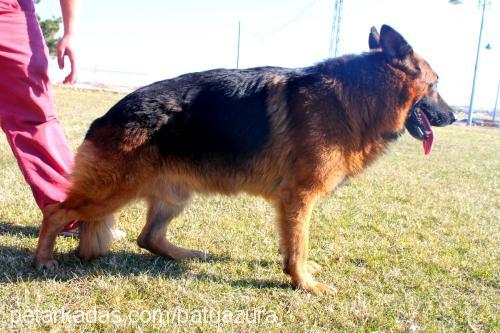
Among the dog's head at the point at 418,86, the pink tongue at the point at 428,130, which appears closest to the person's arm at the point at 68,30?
the dog's head at the point at 418,86

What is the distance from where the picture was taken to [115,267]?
10.3 ft

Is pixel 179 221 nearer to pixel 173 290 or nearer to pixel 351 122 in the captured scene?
pixel 173 290

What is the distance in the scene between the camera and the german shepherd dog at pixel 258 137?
2977 millimetres

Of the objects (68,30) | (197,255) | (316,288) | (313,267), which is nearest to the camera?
(316,288)

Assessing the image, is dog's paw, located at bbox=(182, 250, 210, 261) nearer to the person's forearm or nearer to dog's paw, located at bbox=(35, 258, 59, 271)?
dog's paw, located at bbox=(35, 258, 59, 271)

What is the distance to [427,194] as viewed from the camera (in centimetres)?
618

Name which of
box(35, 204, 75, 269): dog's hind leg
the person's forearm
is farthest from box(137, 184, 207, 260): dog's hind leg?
the person's forearm

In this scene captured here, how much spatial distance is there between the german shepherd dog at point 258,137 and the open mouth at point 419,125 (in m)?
0.01

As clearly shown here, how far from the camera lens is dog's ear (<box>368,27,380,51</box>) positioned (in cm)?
363

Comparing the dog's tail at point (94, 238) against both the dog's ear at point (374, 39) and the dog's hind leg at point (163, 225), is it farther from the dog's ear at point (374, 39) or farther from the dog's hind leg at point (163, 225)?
the dog's ear at point (374, 39)

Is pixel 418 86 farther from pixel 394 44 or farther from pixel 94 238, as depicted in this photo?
pixel 94 238

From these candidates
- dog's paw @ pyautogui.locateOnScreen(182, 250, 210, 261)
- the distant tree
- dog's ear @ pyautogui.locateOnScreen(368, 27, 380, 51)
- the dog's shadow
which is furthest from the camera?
the distant tree

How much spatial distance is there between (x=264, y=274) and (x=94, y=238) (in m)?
1.38

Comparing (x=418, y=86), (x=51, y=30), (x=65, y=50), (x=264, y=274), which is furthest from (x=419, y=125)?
(x=51, y=30)
